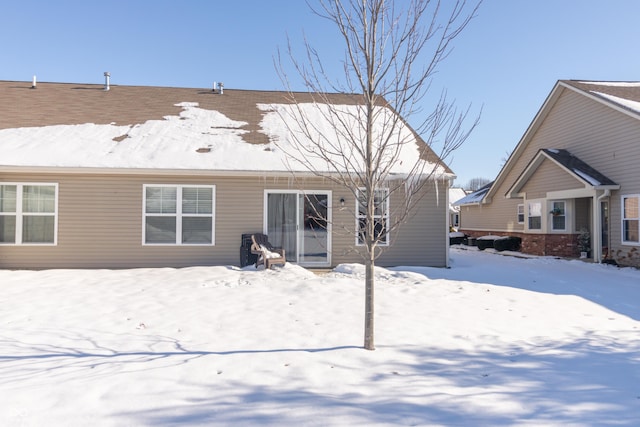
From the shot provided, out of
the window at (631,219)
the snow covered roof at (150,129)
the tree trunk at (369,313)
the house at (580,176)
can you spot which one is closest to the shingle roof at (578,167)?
the house at (580,176)

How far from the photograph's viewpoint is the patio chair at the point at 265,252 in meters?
9.11

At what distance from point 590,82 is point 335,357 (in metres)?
16.1

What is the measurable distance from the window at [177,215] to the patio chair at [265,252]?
1.20 m

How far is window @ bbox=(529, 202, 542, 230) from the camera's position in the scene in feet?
50.4

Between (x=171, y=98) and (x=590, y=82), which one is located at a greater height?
(x=590, y=82)

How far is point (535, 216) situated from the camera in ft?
51.3

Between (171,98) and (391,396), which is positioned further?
(171,98)

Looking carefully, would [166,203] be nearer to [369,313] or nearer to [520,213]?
[369,313]

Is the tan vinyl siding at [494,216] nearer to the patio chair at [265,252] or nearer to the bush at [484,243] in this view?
the bush at [484,243]

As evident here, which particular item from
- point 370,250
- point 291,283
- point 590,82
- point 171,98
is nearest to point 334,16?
point 370,250

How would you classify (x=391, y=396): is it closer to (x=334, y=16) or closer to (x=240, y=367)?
(x=240, y=367)

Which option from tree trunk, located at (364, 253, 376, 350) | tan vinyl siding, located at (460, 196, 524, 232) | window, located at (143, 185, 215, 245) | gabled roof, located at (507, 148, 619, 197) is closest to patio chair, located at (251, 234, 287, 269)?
window, located at (143, 185, 215, 245)

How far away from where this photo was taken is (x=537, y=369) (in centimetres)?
370

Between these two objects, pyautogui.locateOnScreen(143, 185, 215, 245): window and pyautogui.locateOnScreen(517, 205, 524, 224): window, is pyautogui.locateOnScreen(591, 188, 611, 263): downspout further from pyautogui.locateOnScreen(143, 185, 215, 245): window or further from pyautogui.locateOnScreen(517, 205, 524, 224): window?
pyautogui.locateOnScreen(143, 185, 215, 245): window
